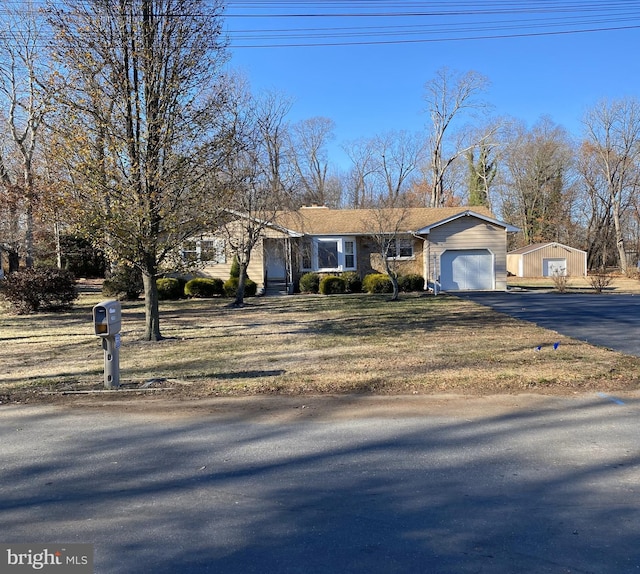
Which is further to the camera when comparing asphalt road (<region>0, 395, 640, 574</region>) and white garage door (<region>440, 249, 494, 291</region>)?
white garage door (<region>440, 249, 494, 291</region>)

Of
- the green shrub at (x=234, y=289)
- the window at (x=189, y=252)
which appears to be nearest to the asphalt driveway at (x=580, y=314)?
the window at (x=189, y=252)

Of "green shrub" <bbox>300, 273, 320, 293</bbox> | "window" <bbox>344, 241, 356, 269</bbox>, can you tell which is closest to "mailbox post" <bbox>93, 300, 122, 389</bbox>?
"green shrub" <bbox>300, 273, 320, 293</bbox>

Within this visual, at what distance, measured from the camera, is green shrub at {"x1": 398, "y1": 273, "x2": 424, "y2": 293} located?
26.1 metres

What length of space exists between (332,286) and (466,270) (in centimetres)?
700

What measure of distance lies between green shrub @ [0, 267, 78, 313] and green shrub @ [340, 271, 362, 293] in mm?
11789

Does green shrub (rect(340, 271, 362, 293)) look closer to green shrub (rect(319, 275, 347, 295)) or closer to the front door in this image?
green shrub (rect(319, 275, 347, 295))

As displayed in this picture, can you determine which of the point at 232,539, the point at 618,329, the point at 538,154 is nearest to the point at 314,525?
the point at 232,539

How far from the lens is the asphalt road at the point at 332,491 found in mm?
3266

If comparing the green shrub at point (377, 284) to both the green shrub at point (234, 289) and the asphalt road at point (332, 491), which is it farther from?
the asphalt road at point (332, 491)

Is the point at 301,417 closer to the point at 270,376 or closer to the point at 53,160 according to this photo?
the point at 270,376

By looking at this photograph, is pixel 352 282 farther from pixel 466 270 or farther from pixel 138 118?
pixel 138 118

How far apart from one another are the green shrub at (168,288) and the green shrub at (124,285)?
0.92 meters

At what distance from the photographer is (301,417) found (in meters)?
6.20

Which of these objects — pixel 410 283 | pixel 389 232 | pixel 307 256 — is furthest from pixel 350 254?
pixel 389 232
